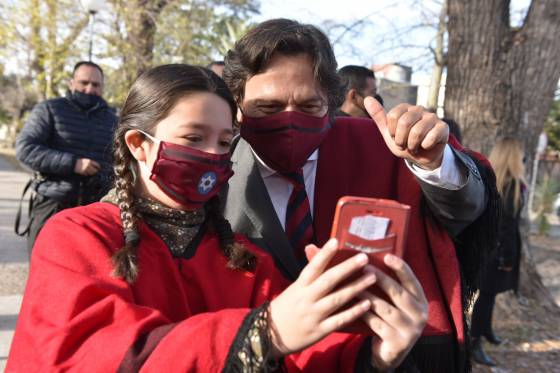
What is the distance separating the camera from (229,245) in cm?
166

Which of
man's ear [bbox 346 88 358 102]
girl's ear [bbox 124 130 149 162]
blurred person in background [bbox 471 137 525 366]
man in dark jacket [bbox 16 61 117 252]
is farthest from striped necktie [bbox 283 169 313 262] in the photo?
blurred person in background [bbox 471 137 525 366]

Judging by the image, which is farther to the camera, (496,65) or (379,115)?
(496,65)

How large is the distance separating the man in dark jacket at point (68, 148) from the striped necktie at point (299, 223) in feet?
8.23

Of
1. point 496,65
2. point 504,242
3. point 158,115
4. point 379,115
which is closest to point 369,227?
point 379,115

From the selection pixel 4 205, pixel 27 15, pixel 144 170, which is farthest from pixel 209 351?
pixel 27 15

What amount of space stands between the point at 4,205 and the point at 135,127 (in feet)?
34.1

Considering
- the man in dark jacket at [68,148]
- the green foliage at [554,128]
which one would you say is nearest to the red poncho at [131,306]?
the man in dark jacket at [68,148]

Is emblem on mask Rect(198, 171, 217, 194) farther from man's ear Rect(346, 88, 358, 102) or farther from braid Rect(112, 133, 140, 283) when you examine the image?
man's ear Rect(346, 88, 358, 102)

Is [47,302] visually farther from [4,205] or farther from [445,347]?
[4,205]

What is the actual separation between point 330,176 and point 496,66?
15.4 ft

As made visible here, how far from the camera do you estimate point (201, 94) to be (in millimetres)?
1673

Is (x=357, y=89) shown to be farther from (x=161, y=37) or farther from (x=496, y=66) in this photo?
(x=161, y=37)

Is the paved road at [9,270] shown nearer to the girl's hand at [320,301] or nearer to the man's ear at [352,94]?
the man's ear at [352,94]

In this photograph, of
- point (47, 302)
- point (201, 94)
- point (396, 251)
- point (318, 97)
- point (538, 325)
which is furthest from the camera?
point (538, 325)
